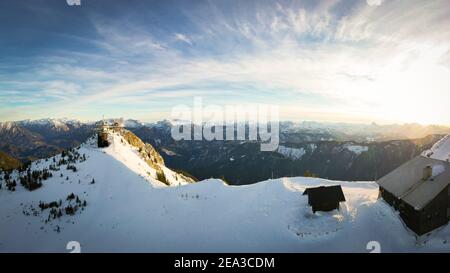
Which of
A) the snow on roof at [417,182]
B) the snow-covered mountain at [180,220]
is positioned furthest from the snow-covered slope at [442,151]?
the snow-covered mountain at [180,220]

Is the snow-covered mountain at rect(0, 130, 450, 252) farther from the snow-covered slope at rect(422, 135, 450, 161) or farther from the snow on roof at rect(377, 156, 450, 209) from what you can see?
the snow-covered slope at rect(422, 135, 450, 161)

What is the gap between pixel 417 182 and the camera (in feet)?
104

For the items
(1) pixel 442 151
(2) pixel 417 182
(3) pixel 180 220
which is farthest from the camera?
(1) pixel 442 151

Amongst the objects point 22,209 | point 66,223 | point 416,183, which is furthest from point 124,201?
point 416,183

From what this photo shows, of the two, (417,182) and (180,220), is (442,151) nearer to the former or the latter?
(417,182)

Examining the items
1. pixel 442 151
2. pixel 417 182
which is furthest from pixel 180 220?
pixel 442 151

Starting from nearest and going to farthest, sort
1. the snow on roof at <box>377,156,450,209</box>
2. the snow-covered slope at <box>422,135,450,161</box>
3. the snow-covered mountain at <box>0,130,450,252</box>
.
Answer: the snow-covered mountain at <box>0,130,450,252</box>
the snow on roof at <box>377,156,450,209</box>
the snow-covered slope at <box>422,135,450,161</box>

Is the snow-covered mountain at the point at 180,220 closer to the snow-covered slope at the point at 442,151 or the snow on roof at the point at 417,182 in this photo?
the snow on roof at the point at 417,182

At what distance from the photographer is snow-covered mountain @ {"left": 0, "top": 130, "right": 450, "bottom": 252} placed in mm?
22281

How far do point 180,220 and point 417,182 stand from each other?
91.2 ft

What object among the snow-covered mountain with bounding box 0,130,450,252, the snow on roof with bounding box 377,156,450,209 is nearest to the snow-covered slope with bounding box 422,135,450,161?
the snow on roof with bounding box 377,156,450,209

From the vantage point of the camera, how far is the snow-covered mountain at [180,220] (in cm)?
2228

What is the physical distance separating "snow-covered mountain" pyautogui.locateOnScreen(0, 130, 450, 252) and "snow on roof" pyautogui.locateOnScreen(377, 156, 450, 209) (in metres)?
2.75
